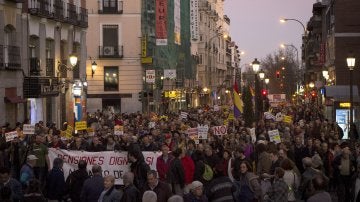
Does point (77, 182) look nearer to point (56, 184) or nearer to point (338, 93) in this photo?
point (56, 184)

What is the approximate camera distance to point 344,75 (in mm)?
53094

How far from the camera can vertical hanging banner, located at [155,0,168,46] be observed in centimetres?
6812

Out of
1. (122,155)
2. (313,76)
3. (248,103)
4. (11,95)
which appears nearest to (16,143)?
(122,155)

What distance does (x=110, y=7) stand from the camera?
2625 inches

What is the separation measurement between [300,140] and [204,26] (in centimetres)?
9058

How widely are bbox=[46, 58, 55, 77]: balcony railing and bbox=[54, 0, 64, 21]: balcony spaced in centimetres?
232

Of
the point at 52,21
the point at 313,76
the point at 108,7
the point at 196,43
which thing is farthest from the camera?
the point at 196,43

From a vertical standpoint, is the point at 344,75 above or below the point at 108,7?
below

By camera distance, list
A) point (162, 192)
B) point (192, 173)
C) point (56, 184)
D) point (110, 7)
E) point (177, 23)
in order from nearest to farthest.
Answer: point (162, 192)
point (56, 184)
point (192, 173)
point (110, 7)
point (177, 23)

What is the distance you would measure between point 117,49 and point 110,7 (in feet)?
11.9

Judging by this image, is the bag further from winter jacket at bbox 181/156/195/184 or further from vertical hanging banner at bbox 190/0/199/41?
vertical hanging banner at bbox 190/0/199/41

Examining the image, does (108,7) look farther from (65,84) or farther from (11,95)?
(11,95)

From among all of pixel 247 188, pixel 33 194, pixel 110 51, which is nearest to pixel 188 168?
pixel 247 188

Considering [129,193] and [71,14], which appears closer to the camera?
[129,193]
